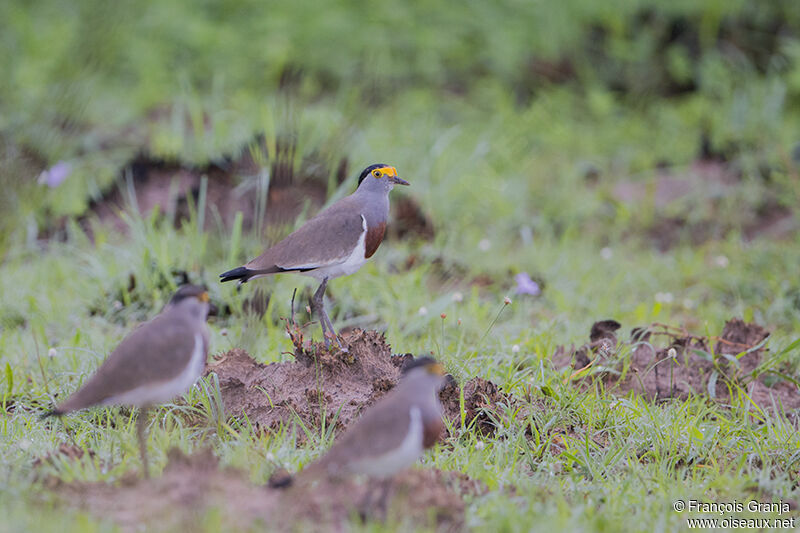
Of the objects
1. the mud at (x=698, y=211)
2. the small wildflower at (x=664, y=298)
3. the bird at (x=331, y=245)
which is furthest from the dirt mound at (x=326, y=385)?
the mud at (x=698, y=211)

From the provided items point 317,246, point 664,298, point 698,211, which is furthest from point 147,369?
point 698,211

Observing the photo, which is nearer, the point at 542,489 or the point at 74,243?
the point at 542,489

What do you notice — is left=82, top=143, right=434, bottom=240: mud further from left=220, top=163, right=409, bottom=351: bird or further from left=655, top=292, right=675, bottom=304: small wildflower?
left=220, top=163, right=409, bottom=351: bird

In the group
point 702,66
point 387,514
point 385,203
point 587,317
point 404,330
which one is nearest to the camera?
point 387,514

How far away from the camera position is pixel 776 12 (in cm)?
998

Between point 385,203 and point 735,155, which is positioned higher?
point 385,203

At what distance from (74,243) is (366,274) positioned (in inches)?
81.6

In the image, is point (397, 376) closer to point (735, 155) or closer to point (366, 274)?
point (366, 274)

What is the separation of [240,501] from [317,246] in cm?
142

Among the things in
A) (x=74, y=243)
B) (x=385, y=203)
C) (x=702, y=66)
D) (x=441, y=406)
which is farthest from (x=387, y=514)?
(x=702, y=66)

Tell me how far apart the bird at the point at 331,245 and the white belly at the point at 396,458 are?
1.19 meters

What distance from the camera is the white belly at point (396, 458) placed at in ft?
9.12

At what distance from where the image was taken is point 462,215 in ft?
23.9

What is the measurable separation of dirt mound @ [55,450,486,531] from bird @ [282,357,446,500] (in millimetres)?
65
